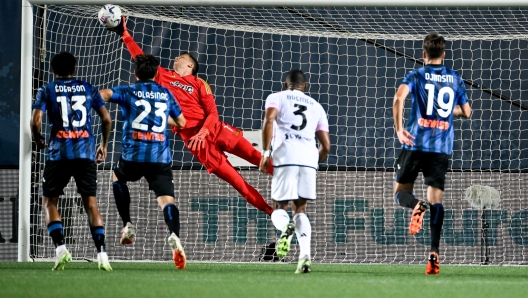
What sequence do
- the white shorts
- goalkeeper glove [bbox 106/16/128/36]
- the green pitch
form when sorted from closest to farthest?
the green pitch, the white shorts, goalkeeper glove [bbox 106/16/128/36]

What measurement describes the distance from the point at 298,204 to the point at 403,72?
4812mm

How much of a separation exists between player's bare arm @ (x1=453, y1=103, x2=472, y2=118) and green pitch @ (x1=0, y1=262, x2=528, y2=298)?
4.21 feet

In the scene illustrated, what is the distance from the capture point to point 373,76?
11.3 meters

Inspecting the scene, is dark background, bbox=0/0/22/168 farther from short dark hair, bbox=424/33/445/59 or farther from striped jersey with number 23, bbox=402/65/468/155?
short dark hair, bbox=424/33/445/59

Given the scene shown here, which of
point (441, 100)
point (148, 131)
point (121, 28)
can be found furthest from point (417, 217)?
point (121, 28)

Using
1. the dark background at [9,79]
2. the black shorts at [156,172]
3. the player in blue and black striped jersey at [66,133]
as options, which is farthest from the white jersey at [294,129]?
the dark background at [9,79]

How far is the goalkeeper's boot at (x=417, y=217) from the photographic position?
21.6 feet

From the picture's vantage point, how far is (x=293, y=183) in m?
6.89

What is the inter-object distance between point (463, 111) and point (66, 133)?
3.16 meters

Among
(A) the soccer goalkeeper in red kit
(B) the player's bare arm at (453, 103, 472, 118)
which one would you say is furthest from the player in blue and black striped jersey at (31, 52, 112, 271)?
(B) the player's bare arm at (453, 103, 472, 118)

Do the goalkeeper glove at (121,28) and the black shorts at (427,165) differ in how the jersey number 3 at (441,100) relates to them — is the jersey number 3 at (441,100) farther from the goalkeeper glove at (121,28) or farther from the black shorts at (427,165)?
the goalkeeper glove at (121,28)

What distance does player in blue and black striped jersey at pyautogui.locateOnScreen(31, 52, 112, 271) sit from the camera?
6953 millimetres

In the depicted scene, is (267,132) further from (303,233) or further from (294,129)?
(303,233)

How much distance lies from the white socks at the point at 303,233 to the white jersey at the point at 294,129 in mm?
425
